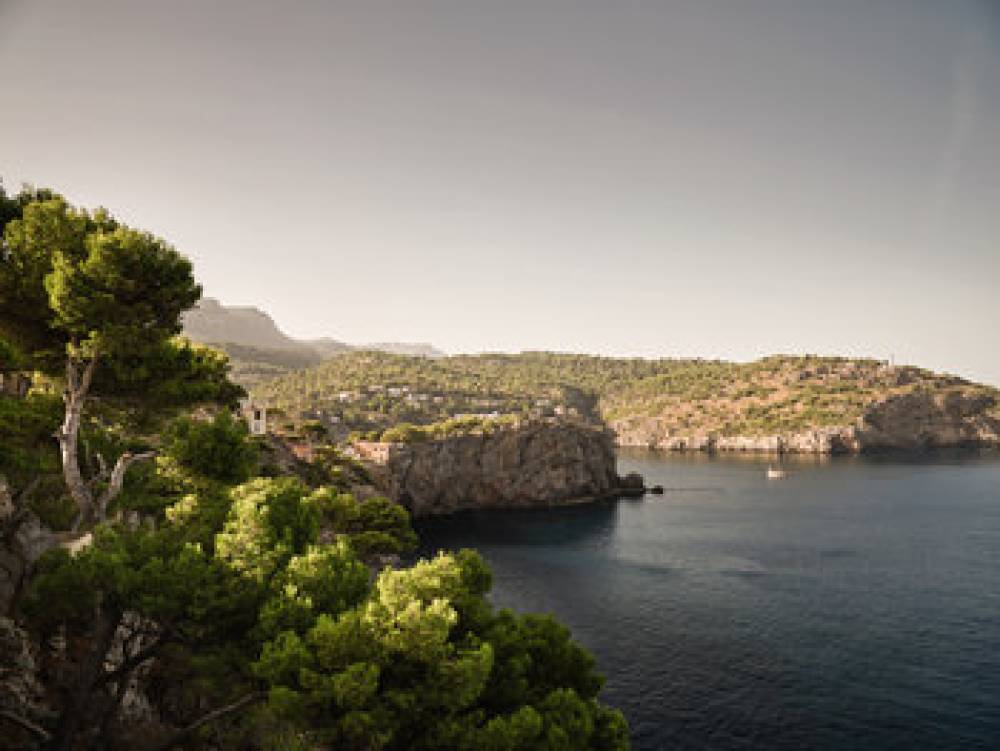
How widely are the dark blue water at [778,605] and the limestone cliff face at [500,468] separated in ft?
23.3

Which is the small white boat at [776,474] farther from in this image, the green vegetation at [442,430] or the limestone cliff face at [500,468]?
the green vegetation at [442,430]

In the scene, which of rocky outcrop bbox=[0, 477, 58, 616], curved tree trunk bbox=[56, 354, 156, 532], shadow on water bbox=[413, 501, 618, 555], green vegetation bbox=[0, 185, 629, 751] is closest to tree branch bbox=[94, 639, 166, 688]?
green vegetation bbox=[0, 185, 629, 751]

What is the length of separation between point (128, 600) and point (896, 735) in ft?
145

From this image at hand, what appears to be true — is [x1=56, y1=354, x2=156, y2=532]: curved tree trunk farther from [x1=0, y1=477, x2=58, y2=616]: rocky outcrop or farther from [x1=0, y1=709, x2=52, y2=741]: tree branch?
[x1=0, y1=709, x2=52, y2=741]: tree branch

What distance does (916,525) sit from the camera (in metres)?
94.1

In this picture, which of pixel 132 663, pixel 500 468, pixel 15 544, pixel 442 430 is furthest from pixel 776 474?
pixel 15 544

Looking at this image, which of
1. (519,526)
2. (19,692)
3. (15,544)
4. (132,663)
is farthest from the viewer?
(519,526)

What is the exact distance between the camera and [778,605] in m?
60.3

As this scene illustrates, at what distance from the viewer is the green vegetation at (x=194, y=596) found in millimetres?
15141

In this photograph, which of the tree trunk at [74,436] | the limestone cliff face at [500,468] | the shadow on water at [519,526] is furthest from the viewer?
the limestone cliff face at [500,468]

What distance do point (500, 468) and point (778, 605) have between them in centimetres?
6970

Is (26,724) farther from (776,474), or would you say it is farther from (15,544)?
(776,474)

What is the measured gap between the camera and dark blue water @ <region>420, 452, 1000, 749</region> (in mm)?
38656

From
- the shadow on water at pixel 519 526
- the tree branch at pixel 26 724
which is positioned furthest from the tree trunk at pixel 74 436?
the shadow on water at pixel 519 526
